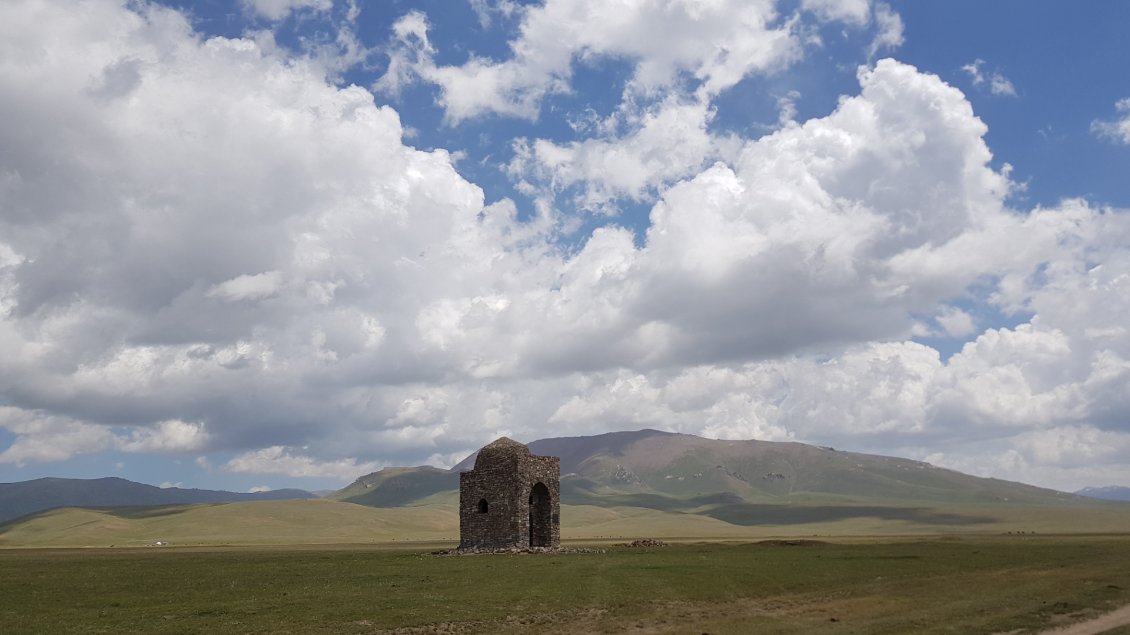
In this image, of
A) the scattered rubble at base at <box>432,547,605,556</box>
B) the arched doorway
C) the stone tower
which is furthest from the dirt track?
the arched doorway

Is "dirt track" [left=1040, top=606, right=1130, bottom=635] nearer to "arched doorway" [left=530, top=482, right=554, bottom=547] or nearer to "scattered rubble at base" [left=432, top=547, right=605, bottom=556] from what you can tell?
"scattered rubble at base" [left=432, top=547, right=605, bottom=556]

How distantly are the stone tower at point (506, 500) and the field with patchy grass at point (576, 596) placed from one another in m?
10.0

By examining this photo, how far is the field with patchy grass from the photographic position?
26266 millimetres

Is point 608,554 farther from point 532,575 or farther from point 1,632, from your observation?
point 1,632

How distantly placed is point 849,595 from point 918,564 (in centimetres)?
1609

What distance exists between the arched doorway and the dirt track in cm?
4296

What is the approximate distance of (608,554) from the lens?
56.9 meters

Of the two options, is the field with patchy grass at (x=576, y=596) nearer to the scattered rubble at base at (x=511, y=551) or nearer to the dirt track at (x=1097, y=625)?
the dirt track at (x=1097, y=625)

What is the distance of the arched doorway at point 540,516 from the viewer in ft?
219

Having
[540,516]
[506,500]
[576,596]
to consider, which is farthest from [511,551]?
[576,596]

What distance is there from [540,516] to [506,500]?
19.0 ft

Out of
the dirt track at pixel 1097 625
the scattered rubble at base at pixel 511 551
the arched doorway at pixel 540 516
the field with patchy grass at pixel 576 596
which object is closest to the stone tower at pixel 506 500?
the arched doorway at pixel 540 516

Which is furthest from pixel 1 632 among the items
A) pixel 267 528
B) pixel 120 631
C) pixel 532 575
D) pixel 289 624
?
pixel 267 528

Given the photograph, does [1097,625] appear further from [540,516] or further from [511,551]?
[540,516]
